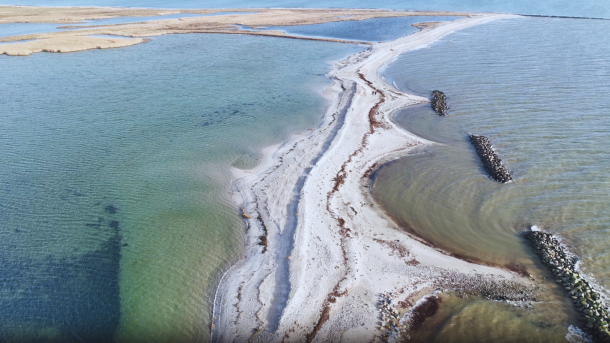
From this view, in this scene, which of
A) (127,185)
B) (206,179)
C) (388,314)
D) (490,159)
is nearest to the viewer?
(388,314)

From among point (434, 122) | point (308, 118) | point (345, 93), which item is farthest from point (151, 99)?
point (434, 122)

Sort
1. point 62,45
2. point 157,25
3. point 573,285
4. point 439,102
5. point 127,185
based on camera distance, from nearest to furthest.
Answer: point 573,285 → point 127,185 → point 439,102 → point 62,45 → point 157,25

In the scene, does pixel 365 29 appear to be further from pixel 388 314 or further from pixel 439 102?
pixel 388 314

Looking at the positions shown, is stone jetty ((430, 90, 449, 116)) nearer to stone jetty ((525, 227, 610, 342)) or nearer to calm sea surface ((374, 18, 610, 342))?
calm sea surface ((374, 18, 610, 342))

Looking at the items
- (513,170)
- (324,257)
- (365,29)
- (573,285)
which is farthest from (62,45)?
(573,285)

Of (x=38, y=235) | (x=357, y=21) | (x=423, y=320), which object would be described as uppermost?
(x=357, y=21)

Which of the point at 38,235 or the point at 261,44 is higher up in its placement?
the point at 261,44

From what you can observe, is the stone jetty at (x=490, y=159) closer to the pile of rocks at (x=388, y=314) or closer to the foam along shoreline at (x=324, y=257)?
the foam along shoreline at (x=324, y=257)

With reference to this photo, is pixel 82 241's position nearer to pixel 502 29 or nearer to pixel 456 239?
pixel 456 239
